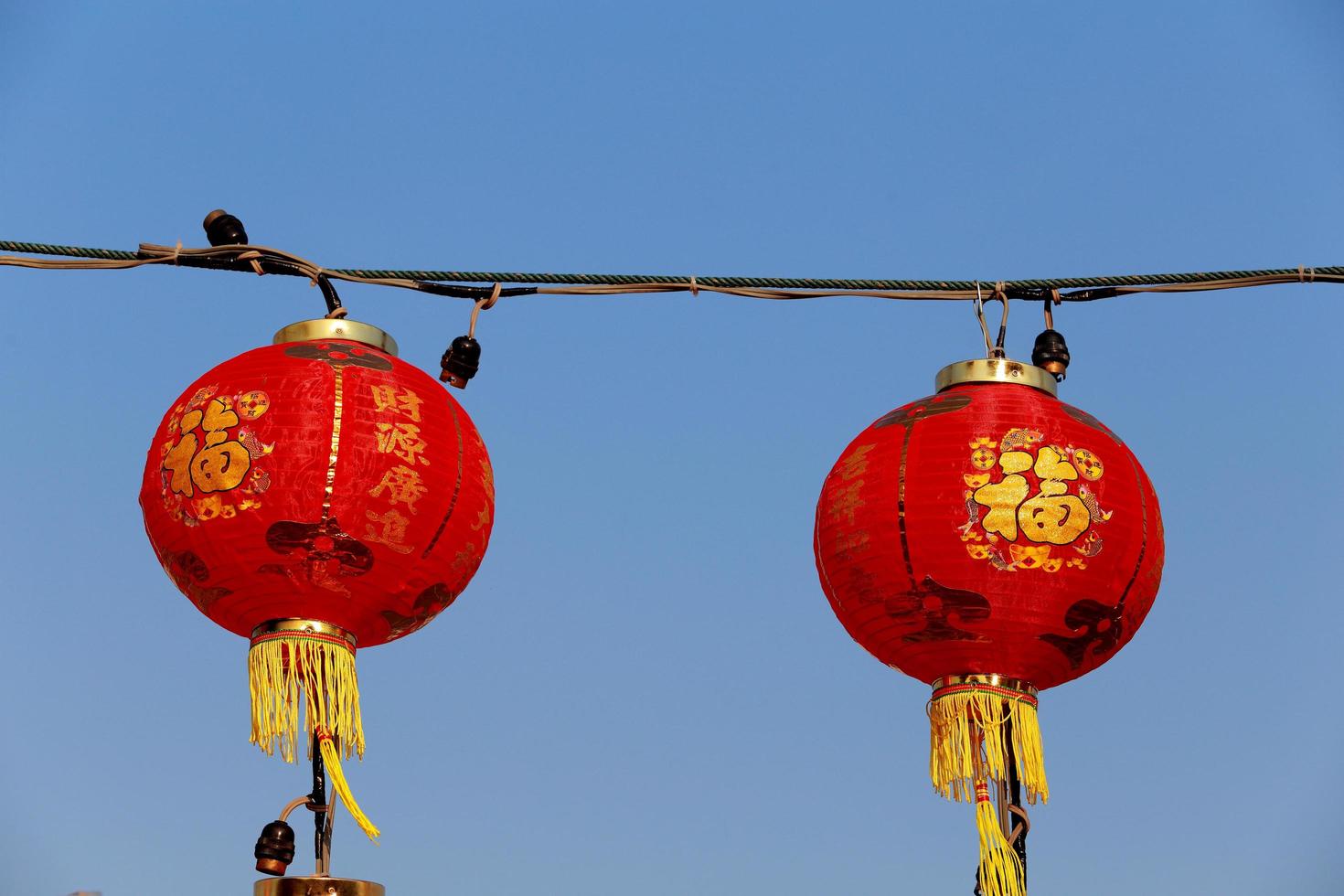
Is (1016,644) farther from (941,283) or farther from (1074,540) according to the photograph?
(941,283)

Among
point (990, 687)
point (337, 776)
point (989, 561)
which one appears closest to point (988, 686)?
point (990, 687)

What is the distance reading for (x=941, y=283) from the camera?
247 inches

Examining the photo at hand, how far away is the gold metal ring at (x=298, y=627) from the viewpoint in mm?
6016

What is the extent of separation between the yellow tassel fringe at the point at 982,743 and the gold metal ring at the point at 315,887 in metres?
1.65

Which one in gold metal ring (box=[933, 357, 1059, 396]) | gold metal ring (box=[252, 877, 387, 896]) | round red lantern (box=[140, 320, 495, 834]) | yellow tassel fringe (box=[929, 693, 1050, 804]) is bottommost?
gold metal ring (box=[252, 877, 387, 896])

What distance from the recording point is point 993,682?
6004mm

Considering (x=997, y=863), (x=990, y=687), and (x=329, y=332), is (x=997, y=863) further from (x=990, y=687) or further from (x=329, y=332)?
(x=329, y=332)

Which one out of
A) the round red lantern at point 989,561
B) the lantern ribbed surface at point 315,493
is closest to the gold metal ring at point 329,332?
the lantern ribbed surface at point 315,493

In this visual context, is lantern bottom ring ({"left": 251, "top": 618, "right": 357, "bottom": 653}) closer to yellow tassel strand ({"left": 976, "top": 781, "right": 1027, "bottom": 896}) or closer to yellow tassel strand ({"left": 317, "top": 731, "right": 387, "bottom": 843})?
yellow tassel strand ({"left": 317, "top": 731, "right": 387, "bottom": 843})

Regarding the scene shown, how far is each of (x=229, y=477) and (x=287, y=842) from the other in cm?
103

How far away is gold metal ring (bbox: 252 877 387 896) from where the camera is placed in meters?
5.84

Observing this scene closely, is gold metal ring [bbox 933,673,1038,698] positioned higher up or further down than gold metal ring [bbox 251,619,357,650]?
further down

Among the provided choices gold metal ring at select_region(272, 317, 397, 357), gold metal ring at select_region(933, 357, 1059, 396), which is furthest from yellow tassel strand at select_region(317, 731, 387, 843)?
gold metal ring at select_region(933, 357, 1059, 396)

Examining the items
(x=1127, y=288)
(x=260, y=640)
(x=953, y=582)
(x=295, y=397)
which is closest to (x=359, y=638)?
(x=260, y=640)
